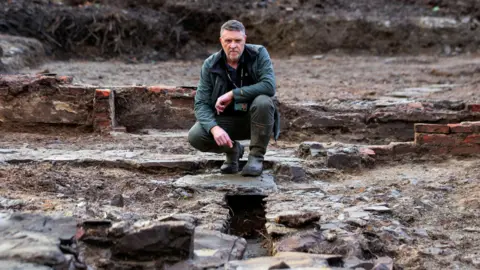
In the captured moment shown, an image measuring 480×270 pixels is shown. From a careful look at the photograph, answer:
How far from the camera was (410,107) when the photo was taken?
23.0ft

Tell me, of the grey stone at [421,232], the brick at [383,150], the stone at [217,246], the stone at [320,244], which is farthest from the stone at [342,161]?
the stone at [217,246]

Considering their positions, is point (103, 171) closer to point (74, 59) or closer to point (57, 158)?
point (57, 158)

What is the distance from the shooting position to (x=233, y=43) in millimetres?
4707

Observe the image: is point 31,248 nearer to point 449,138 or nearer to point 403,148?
point 403,148

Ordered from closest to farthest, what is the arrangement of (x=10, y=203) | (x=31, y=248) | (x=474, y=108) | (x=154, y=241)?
(x=31, y=248), (x=154, y=241), (x=10, y=203), (x=474, y=108)

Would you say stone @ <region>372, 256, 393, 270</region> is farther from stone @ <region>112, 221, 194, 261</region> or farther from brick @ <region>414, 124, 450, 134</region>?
brick @ <region>414, 124, 450, 134</region>

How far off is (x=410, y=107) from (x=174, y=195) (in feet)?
11.7

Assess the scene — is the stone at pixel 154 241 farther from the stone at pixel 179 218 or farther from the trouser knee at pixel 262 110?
the trouser knee at pixel 262 110

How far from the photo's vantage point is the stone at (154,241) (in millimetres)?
3096

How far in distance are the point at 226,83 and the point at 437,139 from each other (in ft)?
7.27

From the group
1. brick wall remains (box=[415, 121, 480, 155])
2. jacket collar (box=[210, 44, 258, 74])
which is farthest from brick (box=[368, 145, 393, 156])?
jacket collar (box=[210, 44, 258, 74])

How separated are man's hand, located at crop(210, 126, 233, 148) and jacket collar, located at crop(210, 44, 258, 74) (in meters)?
0.51

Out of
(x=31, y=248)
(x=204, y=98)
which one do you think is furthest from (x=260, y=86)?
(x=31, y=248)

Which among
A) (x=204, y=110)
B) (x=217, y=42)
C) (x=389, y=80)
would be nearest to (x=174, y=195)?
(x=204, y=110)
